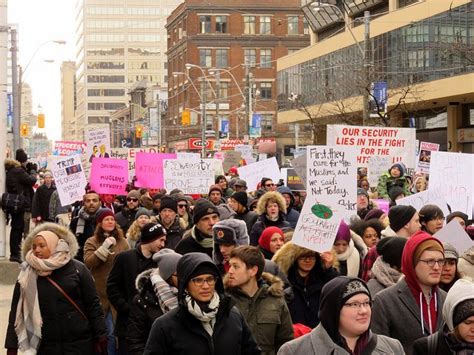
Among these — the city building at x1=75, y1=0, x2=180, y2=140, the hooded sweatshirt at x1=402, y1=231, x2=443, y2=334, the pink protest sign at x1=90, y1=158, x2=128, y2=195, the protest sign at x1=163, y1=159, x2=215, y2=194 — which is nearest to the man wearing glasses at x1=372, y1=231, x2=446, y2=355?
the hooded sweatshirt at x1=402, y1=231, x2=443, y2=334

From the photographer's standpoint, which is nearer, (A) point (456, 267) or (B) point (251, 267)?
(B) point (251, 267)

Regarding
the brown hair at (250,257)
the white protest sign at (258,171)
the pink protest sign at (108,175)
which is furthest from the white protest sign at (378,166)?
the brown hair at (250,257)

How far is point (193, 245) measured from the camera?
852cm

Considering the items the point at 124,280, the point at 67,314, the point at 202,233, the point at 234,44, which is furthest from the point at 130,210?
the point at 234,44

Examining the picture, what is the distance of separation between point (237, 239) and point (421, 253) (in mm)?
2333

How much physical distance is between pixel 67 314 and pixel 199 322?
2.12 metres

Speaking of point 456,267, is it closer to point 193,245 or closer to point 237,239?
point 237,239

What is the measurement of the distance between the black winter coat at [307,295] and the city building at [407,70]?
24910 mm

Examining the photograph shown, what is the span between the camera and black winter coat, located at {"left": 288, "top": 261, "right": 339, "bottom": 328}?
6820mm

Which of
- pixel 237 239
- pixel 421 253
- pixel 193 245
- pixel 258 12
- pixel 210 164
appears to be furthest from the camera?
pixel 258 12

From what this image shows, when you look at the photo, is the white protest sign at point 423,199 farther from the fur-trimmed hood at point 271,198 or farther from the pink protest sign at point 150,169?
the pink protest sign at point 150,169

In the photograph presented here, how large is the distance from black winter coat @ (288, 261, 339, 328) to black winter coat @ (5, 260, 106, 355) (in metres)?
1.44

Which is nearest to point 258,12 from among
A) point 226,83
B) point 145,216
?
point 226,83

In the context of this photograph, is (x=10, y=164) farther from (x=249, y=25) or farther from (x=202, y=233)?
(x=249, y=25)
